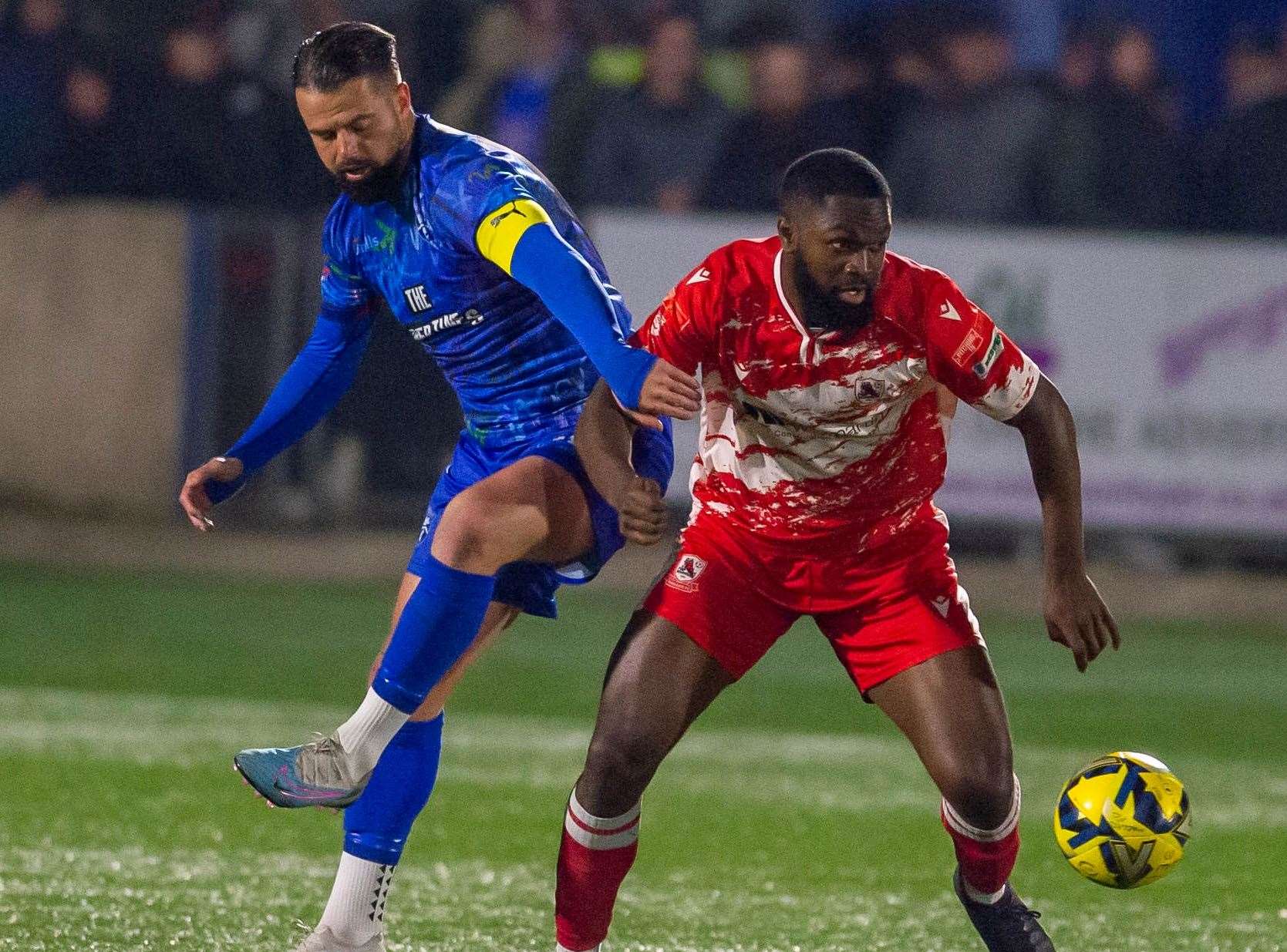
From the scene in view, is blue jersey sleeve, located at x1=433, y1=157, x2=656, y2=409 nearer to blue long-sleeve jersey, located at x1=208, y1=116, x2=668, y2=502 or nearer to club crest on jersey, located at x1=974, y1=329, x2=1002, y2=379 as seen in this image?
blue long-sleeve jersey, located at x1=208, y1=116, x2=668, y2=502

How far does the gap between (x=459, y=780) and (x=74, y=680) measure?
280 centimetres

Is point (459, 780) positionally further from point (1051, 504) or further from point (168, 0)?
point (168, 0)

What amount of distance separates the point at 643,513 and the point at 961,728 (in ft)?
2.85

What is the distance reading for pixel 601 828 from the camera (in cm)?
495

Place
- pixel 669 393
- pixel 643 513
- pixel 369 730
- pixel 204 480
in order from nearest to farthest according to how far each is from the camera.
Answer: pixel 669 393 < pixel 643 513 < pixel 369 730 < pixel 204 480

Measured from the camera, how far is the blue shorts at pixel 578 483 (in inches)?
209

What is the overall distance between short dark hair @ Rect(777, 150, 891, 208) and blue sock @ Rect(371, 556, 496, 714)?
1.18 metres

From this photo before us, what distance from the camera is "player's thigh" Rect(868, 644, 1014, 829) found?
4.83 meters

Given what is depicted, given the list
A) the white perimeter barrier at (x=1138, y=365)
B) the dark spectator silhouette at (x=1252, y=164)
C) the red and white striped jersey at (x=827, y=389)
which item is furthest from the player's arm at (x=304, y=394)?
the dark spectator silhouette at (x=1252, y=164)

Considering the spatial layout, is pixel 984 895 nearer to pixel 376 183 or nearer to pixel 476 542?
pixel 476 542

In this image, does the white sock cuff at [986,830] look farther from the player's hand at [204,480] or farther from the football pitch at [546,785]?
the player's hand at [204,480]

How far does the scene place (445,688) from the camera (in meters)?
5.49

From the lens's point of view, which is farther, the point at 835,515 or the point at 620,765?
the point at 835,515

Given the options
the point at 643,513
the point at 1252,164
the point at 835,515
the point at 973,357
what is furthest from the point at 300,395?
the point at 1252,164
